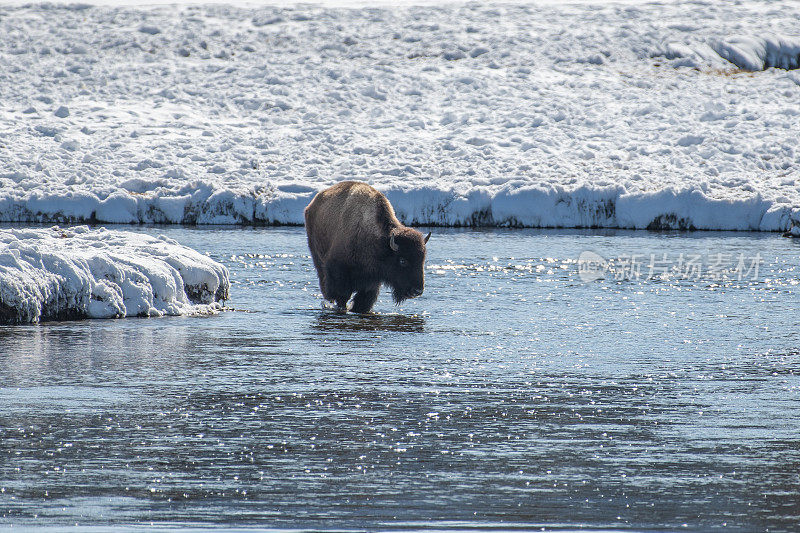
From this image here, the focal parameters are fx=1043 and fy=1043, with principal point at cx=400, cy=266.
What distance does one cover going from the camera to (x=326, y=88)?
4053 centimetres

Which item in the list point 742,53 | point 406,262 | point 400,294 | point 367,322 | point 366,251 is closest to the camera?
point 367,322

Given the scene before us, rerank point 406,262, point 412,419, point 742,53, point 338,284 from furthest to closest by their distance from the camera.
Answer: point 742,53 < point 338,284 < point 406,262 < point 412,419

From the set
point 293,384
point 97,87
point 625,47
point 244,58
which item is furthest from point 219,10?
point 293,384

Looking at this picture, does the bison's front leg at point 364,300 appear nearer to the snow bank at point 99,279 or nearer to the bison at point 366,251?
the bison at point 366,251

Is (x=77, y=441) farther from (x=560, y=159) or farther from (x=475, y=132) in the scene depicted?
(x=475, y=132)

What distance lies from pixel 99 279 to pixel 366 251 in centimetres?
287

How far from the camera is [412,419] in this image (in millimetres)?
A: 5496

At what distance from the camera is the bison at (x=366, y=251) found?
11.0 meters

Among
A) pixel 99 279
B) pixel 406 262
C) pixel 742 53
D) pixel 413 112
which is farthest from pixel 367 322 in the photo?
pixel 742 53

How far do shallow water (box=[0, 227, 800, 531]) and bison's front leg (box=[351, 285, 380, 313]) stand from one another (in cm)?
58

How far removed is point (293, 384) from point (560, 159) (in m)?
26.4

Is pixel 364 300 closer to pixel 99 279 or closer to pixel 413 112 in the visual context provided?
pixel 99 279

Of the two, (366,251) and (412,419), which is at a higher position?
(366,251)

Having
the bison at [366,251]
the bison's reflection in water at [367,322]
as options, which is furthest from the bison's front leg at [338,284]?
the bison's reflection in water at [367,322]
